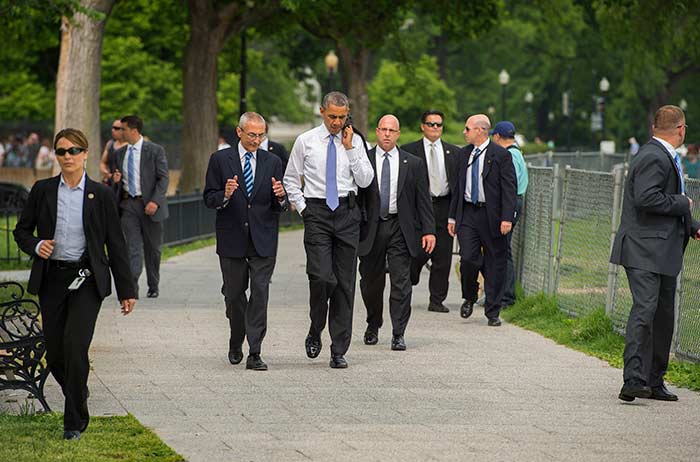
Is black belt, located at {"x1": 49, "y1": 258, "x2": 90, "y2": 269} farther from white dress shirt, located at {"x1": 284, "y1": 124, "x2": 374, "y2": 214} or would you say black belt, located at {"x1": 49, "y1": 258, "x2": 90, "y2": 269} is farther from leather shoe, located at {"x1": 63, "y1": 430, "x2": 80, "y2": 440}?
white dress shirt, located at {"x1": 284, "y1": 124, "x2": 374, "y2": 214}

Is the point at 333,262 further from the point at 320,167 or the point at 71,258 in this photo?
the point at 71,258

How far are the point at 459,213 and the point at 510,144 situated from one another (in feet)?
3.93

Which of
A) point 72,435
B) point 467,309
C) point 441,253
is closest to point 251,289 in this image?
Result: point 72,435

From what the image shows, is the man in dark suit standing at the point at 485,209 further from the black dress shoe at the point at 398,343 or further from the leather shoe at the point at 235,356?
the leather shoe at the point at 235,356

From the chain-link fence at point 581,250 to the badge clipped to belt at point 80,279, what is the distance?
475 centimetres

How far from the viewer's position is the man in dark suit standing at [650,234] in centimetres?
961

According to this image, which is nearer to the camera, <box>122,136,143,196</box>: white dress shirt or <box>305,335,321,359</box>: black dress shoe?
<box>305,335,321,359</box>: black dress shoe

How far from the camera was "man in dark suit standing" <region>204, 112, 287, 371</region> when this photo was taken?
11.1 metres

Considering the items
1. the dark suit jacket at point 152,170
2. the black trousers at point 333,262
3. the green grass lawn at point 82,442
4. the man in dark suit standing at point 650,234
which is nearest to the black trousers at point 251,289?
the black trousers at point 333,262

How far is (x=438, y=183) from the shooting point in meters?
15.1

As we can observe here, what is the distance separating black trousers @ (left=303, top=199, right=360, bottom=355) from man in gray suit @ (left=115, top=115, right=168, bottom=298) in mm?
4620

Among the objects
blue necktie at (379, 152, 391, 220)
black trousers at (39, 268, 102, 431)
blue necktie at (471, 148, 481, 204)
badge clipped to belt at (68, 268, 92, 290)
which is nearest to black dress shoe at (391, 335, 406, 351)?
blue necktie at (379, 152, 391, 220)

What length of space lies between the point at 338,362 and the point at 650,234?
2.64 meters

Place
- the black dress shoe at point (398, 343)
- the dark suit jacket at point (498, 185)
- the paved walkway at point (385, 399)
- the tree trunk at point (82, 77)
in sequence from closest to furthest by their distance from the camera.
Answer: the paved walkway at point (385, 399) < the black dress shoe at point (398, 343) < the dark suit jacket at point (498, 185) < the tree trunk at point (82, 77)
